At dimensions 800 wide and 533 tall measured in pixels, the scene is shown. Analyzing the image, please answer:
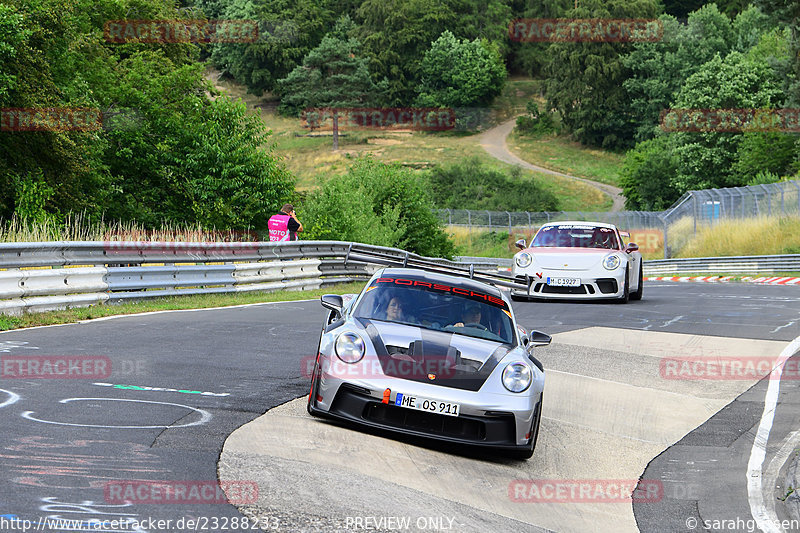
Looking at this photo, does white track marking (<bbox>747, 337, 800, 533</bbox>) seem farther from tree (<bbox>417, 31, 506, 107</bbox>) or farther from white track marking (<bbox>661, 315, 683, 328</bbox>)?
tree (<bbox>417, 31, 506, 107</bbox>)

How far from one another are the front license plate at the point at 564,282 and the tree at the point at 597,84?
94.3m

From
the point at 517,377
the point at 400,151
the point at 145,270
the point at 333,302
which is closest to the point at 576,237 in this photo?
the point at 145,270

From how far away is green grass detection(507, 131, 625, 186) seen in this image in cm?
10306

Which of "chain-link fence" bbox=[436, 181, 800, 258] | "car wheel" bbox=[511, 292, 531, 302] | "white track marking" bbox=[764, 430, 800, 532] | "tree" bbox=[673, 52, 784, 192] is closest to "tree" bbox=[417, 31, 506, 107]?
"tree" bbox=[673, 52, 784, 192]

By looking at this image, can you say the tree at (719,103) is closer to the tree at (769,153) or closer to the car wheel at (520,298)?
the tree at (769,153)

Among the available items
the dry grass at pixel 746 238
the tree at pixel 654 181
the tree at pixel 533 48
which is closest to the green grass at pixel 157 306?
the dry grass at pixel 746 238

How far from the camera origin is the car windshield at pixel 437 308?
793cm

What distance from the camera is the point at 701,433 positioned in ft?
29.0

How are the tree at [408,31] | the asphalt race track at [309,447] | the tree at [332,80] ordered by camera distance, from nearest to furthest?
the asphalt race track at [309,447] → the tree at [332,80] → the tree at [408,31]

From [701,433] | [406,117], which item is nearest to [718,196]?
[701,433]

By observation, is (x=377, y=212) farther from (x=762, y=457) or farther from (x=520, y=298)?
(x=762, y=457)

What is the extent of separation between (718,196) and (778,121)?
1700 cm

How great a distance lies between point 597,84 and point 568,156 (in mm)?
9851

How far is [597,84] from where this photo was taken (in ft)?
370
